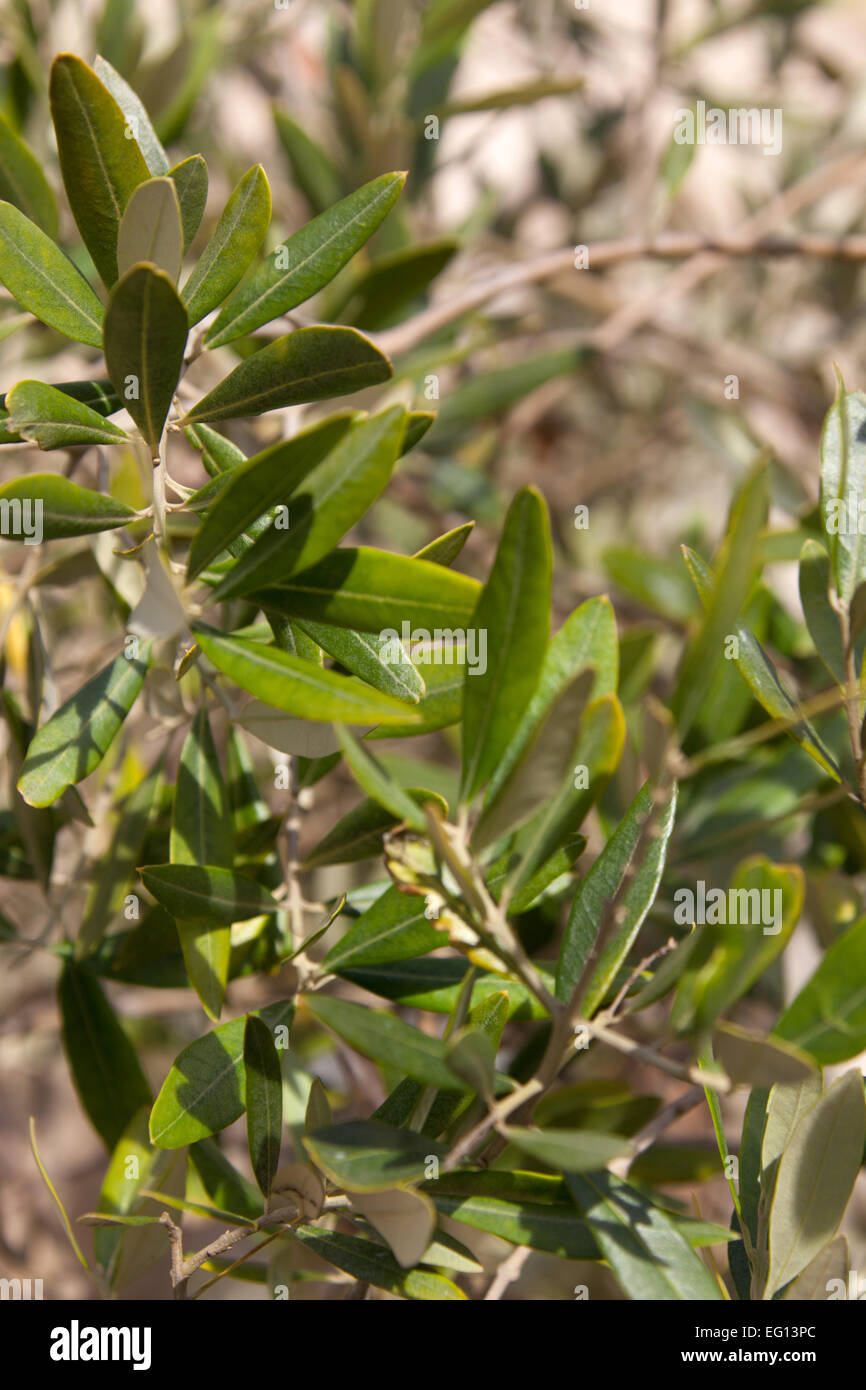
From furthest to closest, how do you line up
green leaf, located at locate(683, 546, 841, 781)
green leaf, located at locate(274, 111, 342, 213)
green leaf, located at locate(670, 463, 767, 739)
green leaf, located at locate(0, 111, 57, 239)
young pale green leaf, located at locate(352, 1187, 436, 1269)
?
1. green leaf, located at locate(274, 111, 342, 213)
2. green leaf, located at locate(0, 111, 57, 239)
3. green leaf, located at locate(683, 546, 841, 781)
4. young pale green leaf, located at locate(352, 1187, 436, 1269)
5. green leaf, located at locate(670, 463, 767, 739)

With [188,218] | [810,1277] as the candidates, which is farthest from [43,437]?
[810,1277]

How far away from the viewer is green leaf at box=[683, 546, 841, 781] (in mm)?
575

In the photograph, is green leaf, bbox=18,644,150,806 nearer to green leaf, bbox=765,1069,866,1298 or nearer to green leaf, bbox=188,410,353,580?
green leaf, bbox=188,410,353,580

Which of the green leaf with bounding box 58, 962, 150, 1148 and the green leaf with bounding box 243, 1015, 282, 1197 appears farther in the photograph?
the green leaf with bounding box 58, 962, 150, 1148

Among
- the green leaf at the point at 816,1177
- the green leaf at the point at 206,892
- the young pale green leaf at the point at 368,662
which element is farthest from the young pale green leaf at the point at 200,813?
the green leaf at the point at 816,1177

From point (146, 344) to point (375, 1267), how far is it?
1.70ft

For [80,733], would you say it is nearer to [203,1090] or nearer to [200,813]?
[200,813]

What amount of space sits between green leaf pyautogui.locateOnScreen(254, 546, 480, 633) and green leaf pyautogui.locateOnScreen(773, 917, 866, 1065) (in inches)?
9.0

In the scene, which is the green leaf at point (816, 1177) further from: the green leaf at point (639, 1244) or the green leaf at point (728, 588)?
the green leaf at point (728, 588)

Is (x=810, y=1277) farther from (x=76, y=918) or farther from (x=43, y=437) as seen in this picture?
(x=76, y=918)

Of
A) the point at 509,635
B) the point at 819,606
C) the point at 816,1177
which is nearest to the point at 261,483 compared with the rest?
the point at 509,635

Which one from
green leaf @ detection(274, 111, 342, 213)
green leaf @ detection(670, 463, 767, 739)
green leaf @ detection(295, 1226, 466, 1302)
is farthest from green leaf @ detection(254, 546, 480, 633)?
green leaf @ detection(274, 111, 342, 213)

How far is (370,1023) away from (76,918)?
63 cm
